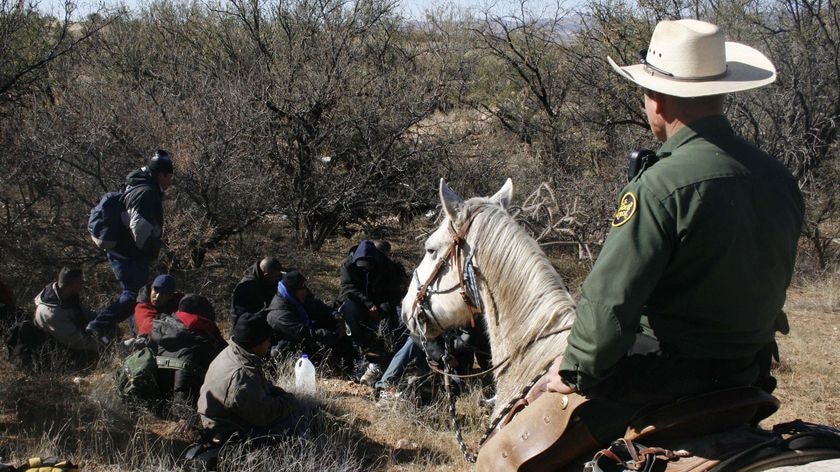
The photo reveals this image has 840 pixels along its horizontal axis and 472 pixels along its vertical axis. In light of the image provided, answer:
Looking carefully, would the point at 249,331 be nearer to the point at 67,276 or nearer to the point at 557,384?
the point at 67,276

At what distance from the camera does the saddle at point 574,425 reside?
243 cm

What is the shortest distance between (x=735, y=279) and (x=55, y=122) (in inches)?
367

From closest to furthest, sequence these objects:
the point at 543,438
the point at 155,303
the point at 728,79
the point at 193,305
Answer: the point at 728,79
the point at 543,438
the point at 193,305
the point at 155,303

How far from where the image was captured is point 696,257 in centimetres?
231

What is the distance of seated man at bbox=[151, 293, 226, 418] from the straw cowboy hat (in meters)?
4.38

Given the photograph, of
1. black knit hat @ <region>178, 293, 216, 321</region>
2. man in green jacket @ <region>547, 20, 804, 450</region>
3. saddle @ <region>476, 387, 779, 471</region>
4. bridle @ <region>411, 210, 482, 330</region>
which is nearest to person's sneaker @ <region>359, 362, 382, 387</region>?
black knit hat @ <region>178, 293, 216, 321</region>

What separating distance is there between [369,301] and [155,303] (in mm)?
2051

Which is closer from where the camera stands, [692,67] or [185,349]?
[692,67]

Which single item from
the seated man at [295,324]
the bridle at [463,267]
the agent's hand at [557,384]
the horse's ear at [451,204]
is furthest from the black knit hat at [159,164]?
the agent's hand at [557,384]

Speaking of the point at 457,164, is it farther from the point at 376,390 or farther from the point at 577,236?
the point at 376,390

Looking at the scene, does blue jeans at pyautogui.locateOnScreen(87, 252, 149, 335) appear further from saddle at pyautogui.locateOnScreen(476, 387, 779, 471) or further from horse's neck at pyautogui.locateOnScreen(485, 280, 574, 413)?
saddle at pyautogui.locateOnScreen(476, 387, 779, 471)

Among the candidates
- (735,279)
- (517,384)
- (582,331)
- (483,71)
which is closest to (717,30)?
(735,279)

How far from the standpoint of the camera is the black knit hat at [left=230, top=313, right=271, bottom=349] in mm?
5309

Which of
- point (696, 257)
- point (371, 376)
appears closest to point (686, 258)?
point (696, 257)
